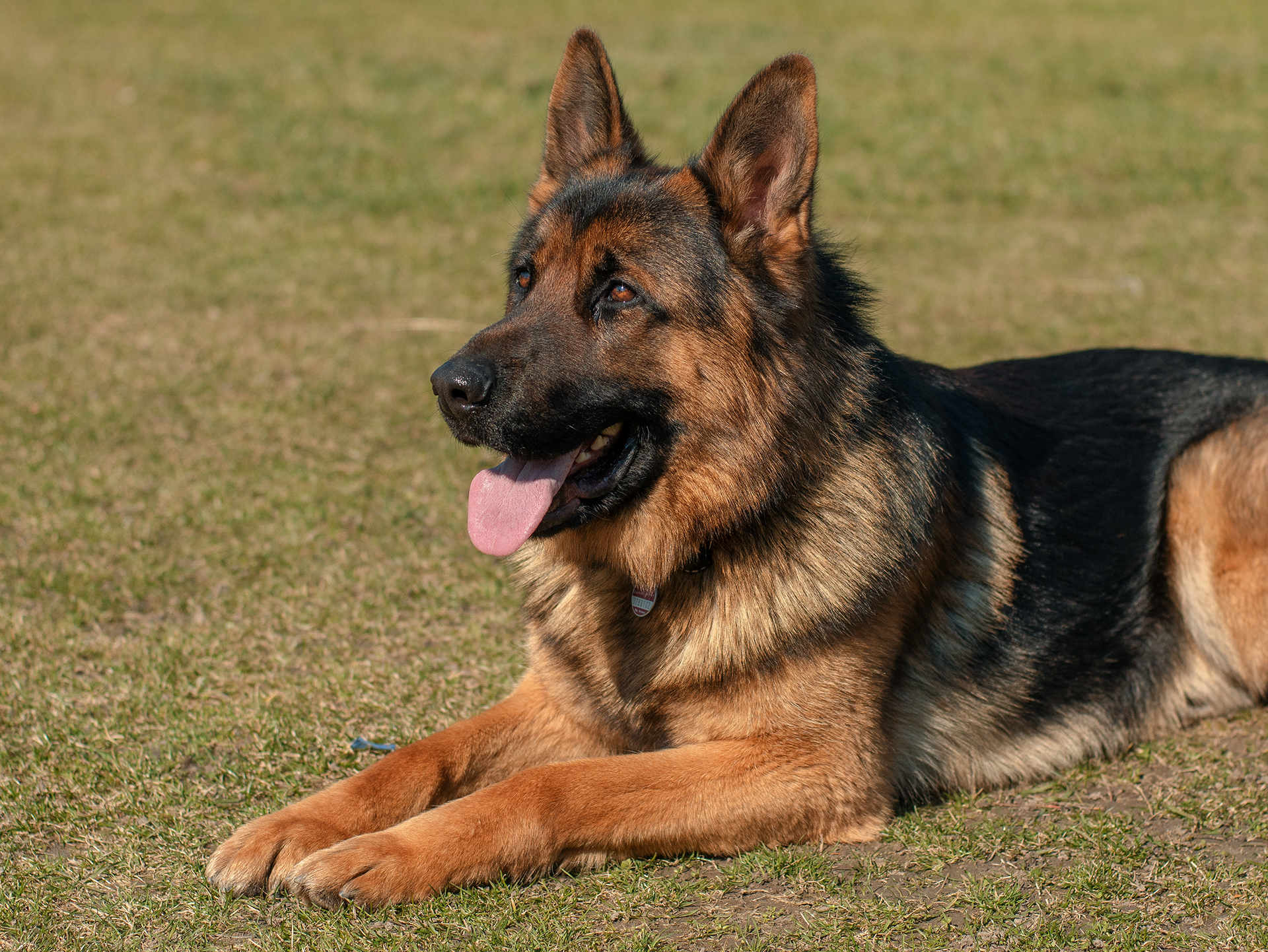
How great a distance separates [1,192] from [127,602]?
27.0 ft

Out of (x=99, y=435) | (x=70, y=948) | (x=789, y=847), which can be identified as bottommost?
(x=789, y=847)

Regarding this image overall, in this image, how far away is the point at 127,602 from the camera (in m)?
5.06

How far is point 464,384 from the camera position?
3.31 meters

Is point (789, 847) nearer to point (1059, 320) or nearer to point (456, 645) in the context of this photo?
point (456, 645)

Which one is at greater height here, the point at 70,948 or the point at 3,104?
the point at 3,104

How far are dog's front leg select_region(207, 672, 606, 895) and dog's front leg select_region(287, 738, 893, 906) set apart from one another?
0.42 feet

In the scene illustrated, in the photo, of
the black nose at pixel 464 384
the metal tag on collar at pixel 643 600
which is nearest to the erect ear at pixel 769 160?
the black nose at pixel 464 384

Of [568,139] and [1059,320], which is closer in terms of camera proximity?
[568,139]

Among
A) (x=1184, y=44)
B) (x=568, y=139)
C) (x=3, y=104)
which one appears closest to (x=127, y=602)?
(x=568, y=139)

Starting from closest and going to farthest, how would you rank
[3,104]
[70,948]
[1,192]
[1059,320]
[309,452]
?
[70,948] < [309,452] < [1059,320] < [1,192] < [3,104]

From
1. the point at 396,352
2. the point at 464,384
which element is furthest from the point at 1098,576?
the point at 396,352

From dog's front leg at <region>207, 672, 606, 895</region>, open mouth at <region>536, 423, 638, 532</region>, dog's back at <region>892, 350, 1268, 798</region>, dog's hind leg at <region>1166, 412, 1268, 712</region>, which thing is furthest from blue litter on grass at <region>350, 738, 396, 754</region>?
dog's hind leg at <region>1166, 412, 1268, 712</region>

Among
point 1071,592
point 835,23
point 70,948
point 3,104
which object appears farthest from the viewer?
point 835,23

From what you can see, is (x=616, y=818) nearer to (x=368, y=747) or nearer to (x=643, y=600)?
(x=643, y=600)
